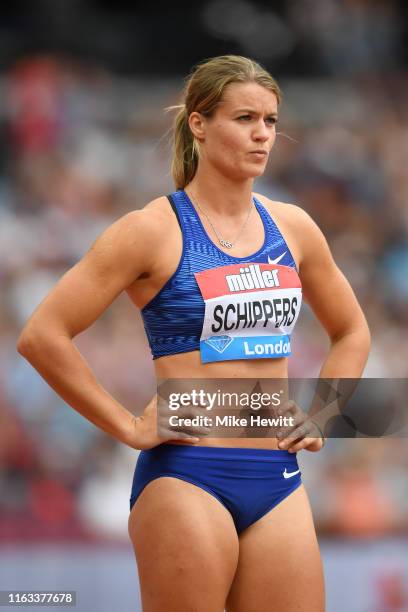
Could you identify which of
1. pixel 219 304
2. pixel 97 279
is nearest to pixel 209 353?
pixel 219 304

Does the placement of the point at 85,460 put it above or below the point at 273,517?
below

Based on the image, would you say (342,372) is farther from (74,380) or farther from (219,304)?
(74,380)

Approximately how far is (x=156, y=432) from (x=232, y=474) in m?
0.27

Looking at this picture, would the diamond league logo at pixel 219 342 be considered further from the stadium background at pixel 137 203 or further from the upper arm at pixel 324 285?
the stadium background at pixel 137 203

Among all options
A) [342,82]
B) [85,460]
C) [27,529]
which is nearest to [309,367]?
[85,460]

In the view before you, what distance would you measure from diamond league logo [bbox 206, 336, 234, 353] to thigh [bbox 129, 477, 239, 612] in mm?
422

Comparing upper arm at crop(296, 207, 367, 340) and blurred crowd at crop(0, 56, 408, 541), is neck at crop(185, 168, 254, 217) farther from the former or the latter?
blurred crowd at crop(0, 56, 408, 541)

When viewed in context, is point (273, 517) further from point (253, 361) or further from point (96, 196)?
point (96, 196)

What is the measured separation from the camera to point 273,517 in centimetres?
366

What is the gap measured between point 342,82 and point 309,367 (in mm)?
4120

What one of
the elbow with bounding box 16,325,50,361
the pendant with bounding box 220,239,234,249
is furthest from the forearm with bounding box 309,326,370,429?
the elbow with bounding box 16,325,50,361

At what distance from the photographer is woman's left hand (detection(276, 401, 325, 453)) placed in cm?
374

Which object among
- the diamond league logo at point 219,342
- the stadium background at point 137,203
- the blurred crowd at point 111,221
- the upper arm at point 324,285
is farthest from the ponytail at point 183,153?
the blurred crowd at point 111,221

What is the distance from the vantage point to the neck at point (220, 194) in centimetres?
386
